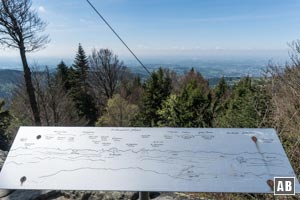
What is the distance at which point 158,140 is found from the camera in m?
2.21

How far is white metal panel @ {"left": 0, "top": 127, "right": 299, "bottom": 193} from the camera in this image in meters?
1.91

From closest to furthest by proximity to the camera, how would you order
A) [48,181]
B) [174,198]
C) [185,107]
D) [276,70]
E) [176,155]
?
1. [48,181]
2. [176,155]
3. [174,198]
4. [276,70]
5. [185,107]

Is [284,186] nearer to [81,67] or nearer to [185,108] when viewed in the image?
[185,108]

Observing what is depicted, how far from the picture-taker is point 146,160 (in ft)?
6.72

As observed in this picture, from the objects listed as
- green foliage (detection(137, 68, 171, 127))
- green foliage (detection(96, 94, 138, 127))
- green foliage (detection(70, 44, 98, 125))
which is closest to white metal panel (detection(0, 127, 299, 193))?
green foliage (detection(96, 94, 138, 127))

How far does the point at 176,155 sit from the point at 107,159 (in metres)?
0.55

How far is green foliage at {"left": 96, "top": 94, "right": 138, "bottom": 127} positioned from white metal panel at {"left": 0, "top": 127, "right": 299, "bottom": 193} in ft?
59.0

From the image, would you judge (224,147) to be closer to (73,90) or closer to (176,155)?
(176,155)

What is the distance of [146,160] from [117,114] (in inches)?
734

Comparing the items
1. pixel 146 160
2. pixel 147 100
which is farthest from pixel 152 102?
pixel 146 160

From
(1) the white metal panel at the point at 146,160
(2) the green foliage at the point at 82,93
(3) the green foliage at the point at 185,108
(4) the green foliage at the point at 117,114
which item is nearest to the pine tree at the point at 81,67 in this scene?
(2) the green foliage at the point at 82,93

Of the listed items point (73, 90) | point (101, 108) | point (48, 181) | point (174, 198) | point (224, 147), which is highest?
point (224, 147)

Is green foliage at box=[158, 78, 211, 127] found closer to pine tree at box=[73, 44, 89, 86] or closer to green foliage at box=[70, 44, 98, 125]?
green foliage at box=[70, 44, 98, 125]

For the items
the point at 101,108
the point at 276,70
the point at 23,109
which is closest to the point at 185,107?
the point at 276,70
